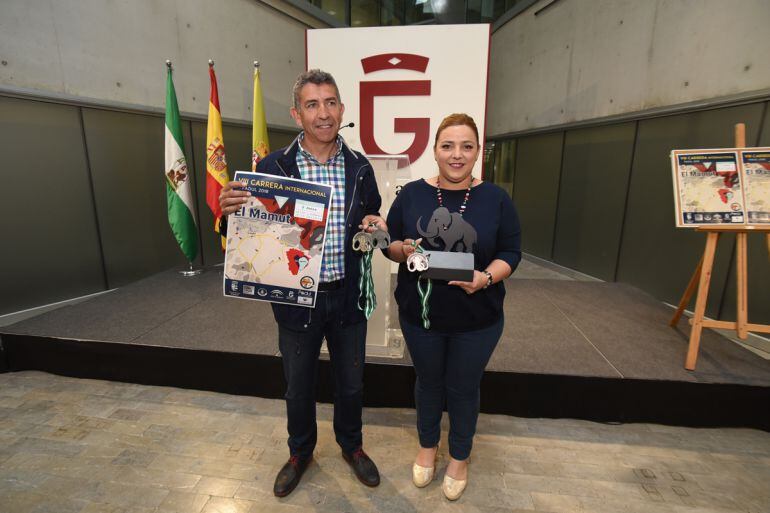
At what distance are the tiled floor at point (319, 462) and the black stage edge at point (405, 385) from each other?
0.07m

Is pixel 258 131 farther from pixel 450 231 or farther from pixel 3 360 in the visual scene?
pixel 450 231

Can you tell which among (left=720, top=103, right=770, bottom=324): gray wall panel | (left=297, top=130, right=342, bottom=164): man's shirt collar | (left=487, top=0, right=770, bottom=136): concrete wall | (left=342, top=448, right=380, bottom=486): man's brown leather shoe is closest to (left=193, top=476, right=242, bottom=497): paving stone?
(left=342, top=448, right=380, bottom=486): man's brown leather shoe

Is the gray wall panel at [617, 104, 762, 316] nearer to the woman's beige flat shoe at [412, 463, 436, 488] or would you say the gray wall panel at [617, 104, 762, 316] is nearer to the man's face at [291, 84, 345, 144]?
the woman's beige flat shoe at [412, 463, 436, 488]

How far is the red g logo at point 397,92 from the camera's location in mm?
3312

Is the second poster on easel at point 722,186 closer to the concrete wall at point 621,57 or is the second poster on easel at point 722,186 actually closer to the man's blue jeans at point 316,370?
the concrete wall at point 621,57

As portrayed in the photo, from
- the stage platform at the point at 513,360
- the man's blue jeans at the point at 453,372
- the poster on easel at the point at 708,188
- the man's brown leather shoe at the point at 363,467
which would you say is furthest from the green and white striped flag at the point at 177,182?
the poster on easel at the point at 708,188

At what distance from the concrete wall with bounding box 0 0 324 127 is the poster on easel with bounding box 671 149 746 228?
460 centimetres

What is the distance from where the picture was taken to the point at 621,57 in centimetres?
389

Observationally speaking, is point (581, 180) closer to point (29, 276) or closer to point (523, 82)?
point (523, 82)

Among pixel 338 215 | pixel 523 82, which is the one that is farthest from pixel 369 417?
pixel 523 82

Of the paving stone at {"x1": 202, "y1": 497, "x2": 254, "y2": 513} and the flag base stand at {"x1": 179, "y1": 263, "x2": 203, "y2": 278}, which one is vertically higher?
the flag base stand at {"x1": 179, "y1": 263, "x2": 203, "y2": 278}

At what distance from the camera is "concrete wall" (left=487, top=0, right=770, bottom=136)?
2.80 m

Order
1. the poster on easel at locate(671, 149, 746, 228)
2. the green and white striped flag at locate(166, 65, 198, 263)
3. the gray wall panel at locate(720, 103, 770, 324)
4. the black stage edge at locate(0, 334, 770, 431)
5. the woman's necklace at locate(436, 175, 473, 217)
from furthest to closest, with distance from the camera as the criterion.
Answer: the green and white striped flag at locate(166, 65, 198, 263), the gray wall panel at locate(720, 103, 770, 324), the poster on easel at locate(671, 149, 746, 228), the black stage edge at locate(0, 334, 770, 431), the woman's necklace at locate(436, 175, 473, 217)

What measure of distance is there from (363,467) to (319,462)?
23 cm
